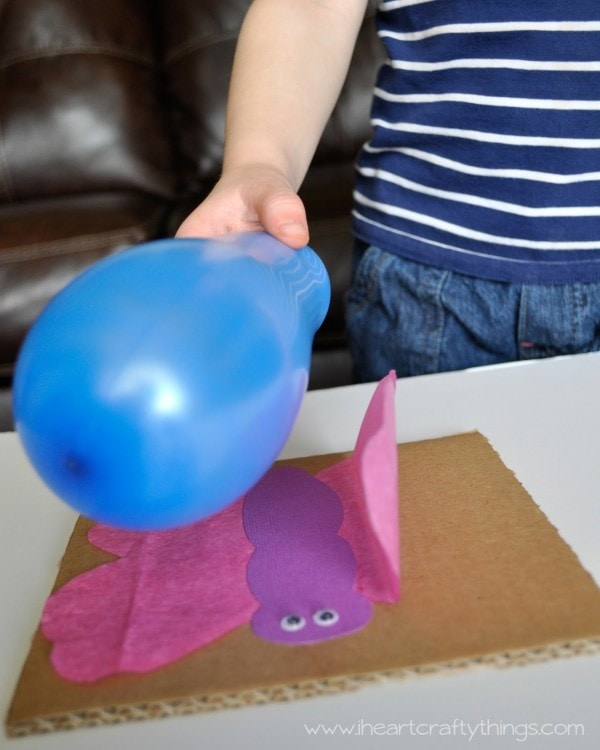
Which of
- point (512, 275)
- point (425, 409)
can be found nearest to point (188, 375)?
point (425, 409)

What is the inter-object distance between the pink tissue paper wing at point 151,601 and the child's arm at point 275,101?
162mm

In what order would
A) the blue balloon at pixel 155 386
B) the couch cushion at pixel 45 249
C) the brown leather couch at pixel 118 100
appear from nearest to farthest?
the blue balloon at pixel 155 386 < the couch cushion at pixel 45 249 < the brown leather couch at pixel 118 100

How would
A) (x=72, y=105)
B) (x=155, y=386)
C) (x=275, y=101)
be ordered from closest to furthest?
1. (x=155, y=386)
2. (x=275, y=101)
3. (x=72, y=105)

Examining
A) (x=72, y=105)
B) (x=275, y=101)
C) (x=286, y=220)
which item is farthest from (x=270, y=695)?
(x=72, y=105)

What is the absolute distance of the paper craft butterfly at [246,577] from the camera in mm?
314

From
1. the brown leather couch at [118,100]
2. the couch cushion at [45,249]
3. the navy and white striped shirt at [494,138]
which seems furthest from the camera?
the brown leather couch at [118,100]

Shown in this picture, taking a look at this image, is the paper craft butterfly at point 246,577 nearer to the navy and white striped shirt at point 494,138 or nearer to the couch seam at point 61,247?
the navy and white striped shirt at point 494,138

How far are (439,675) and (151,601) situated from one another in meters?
0.13

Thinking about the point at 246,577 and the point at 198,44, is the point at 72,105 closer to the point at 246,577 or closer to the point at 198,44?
the point at 198,44

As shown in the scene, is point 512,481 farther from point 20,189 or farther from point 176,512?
point 20,189

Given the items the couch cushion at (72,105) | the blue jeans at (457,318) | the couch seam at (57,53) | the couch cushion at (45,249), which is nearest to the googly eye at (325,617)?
the blue jeans at (457,318)

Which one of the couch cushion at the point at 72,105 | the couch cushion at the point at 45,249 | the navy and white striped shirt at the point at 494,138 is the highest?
the navy and white striped shirt at the point at 494,138

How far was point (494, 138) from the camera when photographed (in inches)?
23.3

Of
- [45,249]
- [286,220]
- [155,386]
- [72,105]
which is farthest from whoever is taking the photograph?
[72,105]
